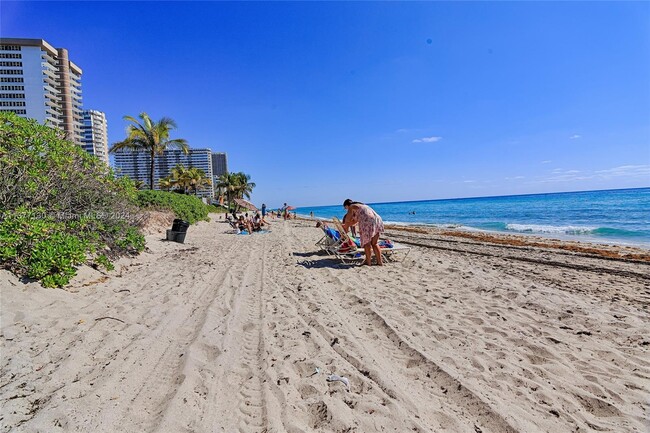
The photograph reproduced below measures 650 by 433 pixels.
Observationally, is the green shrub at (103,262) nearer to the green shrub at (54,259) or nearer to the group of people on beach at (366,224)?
the green shrub at (54,259)

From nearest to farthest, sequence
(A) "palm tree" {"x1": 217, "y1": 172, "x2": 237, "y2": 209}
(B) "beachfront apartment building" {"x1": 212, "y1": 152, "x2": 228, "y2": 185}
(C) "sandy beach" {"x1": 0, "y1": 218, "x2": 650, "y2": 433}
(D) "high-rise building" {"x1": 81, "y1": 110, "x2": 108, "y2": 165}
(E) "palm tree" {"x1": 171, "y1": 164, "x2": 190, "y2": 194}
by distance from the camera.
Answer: (C) "sandy beach" {"x1": 0, "y1": 218, "x2": 650, "y2": 433}, (E) "palm tree" {"x1": 171, "y1": 164, "x2": 190, "y2": 194}, (A) "palm tree" {"x1": 217, "y1": 172, "x2": 237, "y2": 209}, (D) "high-rise building" {"x1": 81, "y1": 110, "x2": 108, "y2": 165}, (B) "beachfront apartment building" {"x1": 212, "y1": 152, "x2": 228, "y2": 185}

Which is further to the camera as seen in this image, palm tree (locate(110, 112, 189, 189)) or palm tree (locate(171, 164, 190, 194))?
palm tree (locate(171, 164, 190, 194))

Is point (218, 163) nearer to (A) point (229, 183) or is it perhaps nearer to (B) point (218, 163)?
(B) point (218, 163)

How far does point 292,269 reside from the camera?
6.80 metres

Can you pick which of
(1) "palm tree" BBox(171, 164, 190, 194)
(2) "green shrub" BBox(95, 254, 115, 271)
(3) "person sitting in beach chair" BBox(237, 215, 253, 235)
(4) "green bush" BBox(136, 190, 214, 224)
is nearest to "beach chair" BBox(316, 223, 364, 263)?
(2) "green shrub" BBox(95, 254, 115, 271)

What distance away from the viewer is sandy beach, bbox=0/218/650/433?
2.04 metres

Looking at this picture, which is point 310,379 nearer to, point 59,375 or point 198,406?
point 198,406

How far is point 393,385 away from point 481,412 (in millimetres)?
613

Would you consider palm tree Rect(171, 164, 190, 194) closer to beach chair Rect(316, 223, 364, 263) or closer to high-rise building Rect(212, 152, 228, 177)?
beach chair Rect(316, 223, 364, 263)

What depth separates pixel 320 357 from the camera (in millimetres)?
2838

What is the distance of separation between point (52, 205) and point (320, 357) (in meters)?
5.26

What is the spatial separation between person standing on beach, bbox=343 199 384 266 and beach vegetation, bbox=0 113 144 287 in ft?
15.5

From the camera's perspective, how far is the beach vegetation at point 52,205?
4.10 meters

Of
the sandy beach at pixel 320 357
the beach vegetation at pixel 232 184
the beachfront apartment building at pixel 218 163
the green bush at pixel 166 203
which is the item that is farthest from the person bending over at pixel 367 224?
the beachfront apartment building at pixel 218 163
